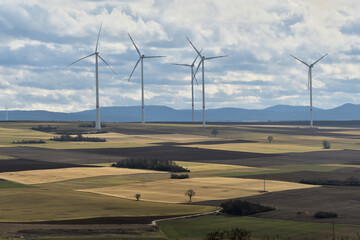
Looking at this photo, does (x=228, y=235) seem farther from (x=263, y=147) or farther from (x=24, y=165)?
(x=263, y=147)

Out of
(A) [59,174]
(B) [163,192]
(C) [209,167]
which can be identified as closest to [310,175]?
(C) [209,167]

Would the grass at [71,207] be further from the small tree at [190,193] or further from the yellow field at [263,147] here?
the yellow field at [263,147]

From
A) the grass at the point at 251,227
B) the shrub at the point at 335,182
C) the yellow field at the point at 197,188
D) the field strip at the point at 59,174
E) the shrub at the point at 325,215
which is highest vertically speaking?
the field strip at the point at 59,174

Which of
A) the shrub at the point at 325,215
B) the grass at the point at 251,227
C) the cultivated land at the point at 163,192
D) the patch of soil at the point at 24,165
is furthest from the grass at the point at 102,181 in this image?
the shrub at the point at 325,215

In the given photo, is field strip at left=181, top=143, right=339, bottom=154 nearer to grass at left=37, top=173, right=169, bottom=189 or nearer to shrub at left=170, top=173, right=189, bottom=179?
shrub at left=170, top=173, right=189, bottom=179

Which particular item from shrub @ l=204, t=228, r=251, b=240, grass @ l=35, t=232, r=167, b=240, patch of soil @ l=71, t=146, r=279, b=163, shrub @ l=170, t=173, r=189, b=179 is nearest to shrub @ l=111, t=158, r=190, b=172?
shrub @ l=170, t=173, r=189, b=179

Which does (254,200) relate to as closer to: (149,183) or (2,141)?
(149,183)

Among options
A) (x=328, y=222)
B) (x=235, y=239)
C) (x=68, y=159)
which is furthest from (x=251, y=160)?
(x=235, y=239)
